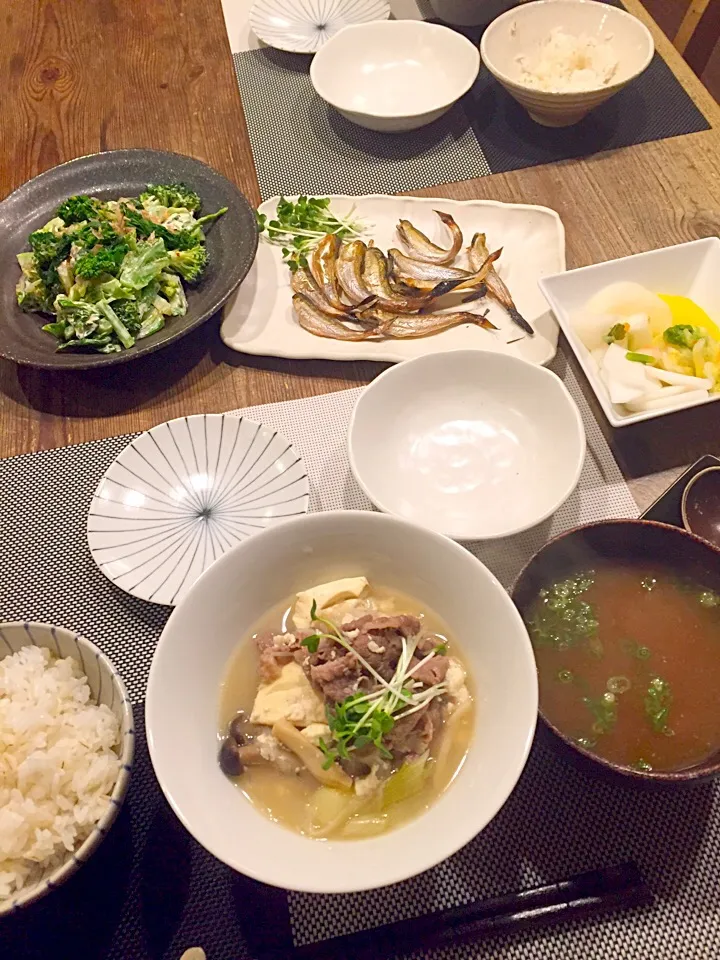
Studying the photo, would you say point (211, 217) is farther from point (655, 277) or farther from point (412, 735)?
point (412, 735)

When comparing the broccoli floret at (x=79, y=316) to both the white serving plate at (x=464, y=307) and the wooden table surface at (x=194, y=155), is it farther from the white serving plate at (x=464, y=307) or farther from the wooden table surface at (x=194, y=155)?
the white serving plate at (x=464, y=307)

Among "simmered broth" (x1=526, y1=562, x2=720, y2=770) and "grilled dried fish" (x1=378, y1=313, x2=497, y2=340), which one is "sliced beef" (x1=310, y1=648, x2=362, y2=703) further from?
"grilled dried fish" (x1=378, y1=313, x2=497, y2=340)

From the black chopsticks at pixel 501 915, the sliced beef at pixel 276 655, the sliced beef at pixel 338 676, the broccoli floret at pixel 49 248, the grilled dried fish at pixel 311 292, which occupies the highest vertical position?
the sliced beef at pixel 338 676

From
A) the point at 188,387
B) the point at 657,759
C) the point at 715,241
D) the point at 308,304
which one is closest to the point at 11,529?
the point at 188,387

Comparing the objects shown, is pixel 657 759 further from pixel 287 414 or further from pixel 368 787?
pixel 287 414

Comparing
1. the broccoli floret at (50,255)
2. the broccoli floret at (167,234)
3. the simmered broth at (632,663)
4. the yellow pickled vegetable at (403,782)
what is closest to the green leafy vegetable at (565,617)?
the simmered broth at (632,663)
